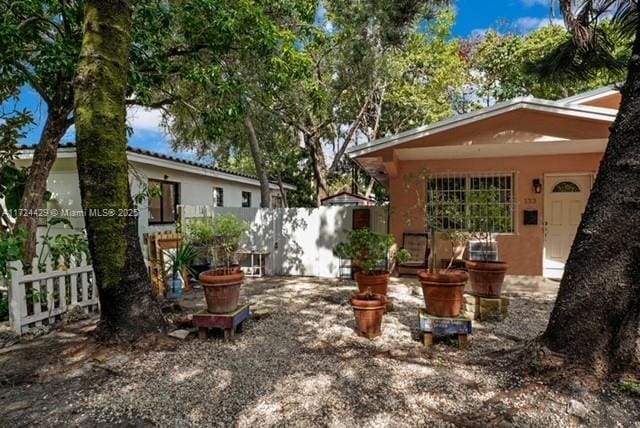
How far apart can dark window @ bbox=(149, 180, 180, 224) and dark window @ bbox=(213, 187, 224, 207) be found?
2.08 m

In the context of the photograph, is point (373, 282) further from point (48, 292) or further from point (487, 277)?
point (48, 292)

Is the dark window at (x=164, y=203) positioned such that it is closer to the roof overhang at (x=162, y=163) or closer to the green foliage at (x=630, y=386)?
the roof overhang at (x=162, y=163)

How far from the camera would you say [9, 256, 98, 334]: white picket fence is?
13.1 ft

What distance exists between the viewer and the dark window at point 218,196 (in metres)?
11.2

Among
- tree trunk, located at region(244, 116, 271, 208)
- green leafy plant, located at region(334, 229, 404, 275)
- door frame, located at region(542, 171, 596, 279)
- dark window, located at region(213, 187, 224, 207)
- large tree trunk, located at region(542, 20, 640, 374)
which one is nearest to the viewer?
large tree trunk, located at region(542, 20, 640, 374)

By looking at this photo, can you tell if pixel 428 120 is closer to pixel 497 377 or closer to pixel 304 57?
pixel 304 57

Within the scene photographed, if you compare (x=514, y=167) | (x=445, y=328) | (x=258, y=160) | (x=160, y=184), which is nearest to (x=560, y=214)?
(x=514, y=167)

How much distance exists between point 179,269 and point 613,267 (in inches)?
241

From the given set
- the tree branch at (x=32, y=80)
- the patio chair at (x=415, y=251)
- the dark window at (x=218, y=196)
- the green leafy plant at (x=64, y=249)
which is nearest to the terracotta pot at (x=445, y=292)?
the patio chair at (x=415, y=251)

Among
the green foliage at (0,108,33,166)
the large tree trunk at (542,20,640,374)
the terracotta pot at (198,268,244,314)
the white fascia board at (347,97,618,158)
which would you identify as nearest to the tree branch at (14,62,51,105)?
the green foliage at (0,108,33,166)

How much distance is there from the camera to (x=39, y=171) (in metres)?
5.19

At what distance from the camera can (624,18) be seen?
4.34 meters

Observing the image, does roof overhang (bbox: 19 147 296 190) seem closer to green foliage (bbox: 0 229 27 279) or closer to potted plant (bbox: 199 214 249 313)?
green foliage (bbox: 0 229 27 279)

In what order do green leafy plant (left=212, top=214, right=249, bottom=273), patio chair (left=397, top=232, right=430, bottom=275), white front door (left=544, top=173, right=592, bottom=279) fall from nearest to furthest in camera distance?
green leafy plant (left=212, top=214, right=249, bottom=273) → white front door (left=544, top=173, right=592, bottom=279) → patio chair (left=397, top=232, right=430, bottom=275)
